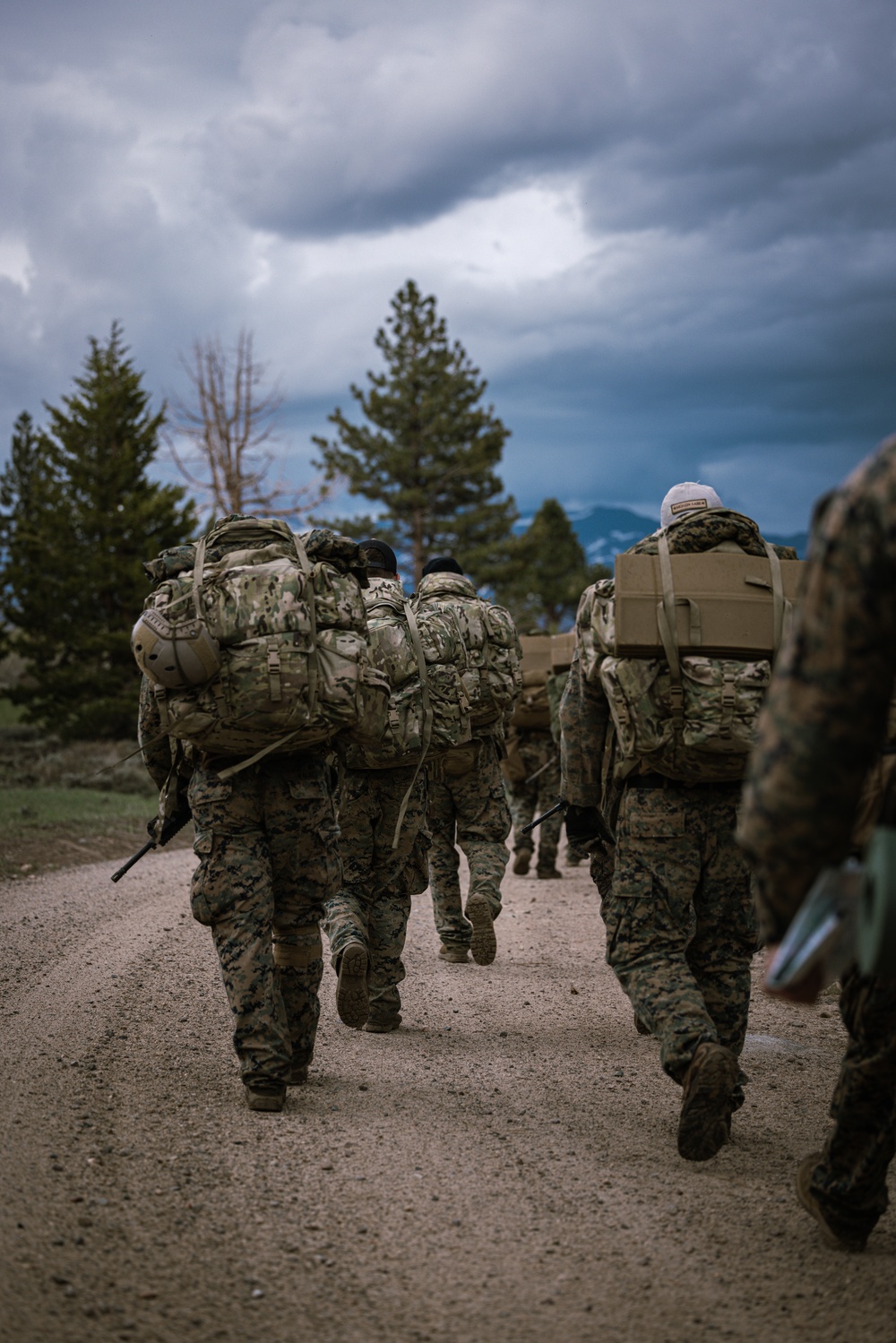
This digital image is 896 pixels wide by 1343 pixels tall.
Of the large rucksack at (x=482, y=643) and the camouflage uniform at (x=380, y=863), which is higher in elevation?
the large rucksack at (x=482, y=643)

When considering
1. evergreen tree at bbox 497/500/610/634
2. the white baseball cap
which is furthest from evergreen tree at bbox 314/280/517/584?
the white baseball cap

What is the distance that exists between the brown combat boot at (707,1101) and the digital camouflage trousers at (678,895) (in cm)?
36

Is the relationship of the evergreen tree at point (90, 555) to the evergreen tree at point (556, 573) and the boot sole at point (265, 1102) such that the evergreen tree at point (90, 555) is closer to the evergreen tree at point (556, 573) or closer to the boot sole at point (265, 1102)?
the evergreen tree at point (556, 573)

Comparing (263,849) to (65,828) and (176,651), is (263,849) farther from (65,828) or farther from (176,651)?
(65,828)

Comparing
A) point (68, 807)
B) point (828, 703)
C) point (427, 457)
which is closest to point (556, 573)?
point (427, 457)

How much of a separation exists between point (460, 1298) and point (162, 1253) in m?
0.85

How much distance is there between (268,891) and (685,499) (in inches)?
97.4

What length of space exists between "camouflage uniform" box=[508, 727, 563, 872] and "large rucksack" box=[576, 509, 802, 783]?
7580mm

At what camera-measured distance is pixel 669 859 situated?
173 inches

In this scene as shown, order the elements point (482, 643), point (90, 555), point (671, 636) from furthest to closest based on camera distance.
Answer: point (90, 555) < point (482, 643) < point (671, 636)

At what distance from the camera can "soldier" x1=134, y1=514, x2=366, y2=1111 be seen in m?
4.61

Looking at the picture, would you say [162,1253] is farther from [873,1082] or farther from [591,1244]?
[873,1082]

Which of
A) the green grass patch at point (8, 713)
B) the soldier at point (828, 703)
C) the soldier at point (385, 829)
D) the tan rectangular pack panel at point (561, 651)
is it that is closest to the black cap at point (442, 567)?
the soldier at point (385, 829)

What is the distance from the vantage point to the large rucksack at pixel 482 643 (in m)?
7.49
